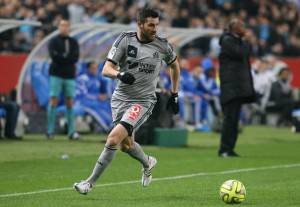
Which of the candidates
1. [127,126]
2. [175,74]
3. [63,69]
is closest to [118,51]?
[127,126]

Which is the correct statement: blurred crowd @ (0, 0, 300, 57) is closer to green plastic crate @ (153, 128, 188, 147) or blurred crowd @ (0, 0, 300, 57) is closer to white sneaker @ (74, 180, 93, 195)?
green plastic crate @ (153, 128, 188, 147)

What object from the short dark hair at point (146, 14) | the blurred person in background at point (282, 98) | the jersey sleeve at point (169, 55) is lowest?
the blurred person in background at point (282, 98)

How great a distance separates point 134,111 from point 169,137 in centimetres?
742

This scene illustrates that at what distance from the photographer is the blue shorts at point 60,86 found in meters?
18.2

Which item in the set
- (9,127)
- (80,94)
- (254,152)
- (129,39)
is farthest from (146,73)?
(80,94)

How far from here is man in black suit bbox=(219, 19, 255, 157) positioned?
49.6 feet

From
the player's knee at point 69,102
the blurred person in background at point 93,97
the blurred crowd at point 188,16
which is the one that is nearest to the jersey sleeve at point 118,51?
the player's knee at point 69,102

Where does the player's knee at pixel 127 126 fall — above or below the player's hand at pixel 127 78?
below

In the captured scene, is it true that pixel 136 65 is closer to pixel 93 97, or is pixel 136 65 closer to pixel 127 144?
pixel 127 144

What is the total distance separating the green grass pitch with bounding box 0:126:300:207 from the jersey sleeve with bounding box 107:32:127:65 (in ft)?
4.97

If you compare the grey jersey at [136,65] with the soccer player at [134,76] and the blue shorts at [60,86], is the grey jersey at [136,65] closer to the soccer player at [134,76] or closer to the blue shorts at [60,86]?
the soccer player at [134,76]

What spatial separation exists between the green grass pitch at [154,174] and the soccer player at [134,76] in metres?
0.58

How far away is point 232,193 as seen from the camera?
31.7 ft

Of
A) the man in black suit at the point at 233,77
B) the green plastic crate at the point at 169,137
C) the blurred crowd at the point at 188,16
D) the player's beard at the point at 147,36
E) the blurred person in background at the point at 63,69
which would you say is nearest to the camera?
the player's beard at the point at 147,36
